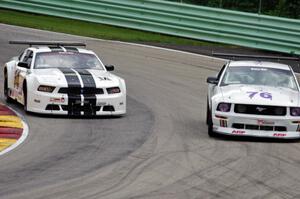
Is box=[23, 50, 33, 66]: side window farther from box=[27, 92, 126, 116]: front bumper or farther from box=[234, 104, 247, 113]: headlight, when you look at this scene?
box=[234, 104, 247, 113]: headlight

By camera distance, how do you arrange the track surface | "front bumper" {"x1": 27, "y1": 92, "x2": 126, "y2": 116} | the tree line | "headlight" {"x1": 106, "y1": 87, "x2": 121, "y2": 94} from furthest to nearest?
the tree line, "headlight" {"x1": 106, "y1": 87, "x2": 121, "y2": 94}, "front bumper" {"x1": 27, "y1": 92, "x2": 126, "y2": 116}, the track surface

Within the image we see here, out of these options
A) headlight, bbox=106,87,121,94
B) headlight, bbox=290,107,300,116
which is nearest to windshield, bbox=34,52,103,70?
headlight, bbox=106,87,121,94

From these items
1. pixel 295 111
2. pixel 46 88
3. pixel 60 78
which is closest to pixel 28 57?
pixel 60 78

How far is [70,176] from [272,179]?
8.41ft

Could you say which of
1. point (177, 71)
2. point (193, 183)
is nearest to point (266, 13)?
point (177, 71)

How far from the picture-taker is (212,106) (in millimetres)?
14977

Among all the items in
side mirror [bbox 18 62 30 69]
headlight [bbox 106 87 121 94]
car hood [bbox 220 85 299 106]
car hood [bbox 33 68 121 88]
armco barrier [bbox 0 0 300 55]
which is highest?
car hood [bbox 220 85 299 106]

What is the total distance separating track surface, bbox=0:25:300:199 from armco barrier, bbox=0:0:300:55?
833cm

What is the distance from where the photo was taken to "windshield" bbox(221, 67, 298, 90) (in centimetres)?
1605

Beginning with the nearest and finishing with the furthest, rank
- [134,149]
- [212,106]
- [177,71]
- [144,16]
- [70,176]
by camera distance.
Answer: [70,176]
[134,149]
[212,106]
[177,71]
[144,16]

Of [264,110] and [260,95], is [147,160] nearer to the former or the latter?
[264,110]

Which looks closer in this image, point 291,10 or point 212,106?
point 212,106

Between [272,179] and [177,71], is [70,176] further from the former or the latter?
[177,71]

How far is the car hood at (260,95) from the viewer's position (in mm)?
14766
